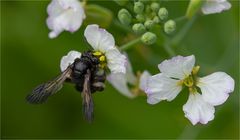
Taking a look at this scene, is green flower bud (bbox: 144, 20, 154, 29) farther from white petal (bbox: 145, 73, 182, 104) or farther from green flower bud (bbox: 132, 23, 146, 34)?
white petal (bbox: 145, 73, 182, 104)

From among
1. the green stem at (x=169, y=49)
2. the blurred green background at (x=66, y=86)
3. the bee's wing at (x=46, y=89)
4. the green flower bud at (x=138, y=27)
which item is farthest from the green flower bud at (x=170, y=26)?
the blurred green background at (x=66, y=86)

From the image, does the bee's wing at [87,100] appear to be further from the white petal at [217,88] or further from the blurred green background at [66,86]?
the blurred green background at [66,86]

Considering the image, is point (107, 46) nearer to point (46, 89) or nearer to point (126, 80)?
point (46, 89)

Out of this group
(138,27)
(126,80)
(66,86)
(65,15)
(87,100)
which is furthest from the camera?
(66,86)

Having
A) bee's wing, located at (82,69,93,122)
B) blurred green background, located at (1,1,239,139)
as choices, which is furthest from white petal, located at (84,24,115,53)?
blurred green background, located at (1,1,239,139)

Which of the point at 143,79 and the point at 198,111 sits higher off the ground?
the point at 143,79

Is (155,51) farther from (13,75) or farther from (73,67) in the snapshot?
(73,67)

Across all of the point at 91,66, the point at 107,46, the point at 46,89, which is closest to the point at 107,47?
the point at 107,46
